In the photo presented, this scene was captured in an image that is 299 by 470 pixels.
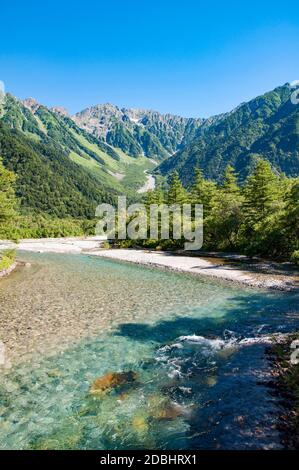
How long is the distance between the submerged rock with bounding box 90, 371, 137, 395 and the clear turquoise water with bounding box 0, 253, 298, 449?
0.98 ft

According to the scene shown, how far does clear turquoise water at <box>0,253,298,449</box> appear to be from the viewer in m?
9.55

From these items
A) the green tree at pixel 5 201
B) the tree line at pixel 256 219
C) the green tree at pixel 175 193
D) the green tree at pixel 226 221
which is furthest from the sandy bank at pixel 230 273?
the green tree at pixel 175 193

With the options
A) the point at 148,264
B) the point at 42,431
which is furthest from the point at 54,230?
the point at 42,431

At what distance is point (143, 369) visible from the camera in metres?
14.1

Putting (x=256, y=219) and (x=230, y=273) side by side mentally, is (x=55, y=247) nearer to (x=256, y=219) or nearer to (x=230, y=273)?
(x=256, y=219)

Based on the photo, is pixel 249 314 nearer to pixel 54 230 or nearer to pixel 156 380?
pixel 156 380

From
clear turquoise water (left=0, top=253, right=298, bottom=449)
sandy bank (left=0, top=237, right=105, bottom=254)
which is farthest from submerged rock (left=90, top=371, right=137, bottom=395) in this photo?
sandy bank (left=0, top=237, right=105, bottom=254)

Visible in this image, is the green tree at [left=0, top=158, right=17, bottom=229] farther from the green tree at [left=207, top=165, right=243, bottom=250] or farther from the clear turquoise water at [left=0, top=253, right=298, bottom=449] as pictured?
the green tree at [left=207, top=165, right=243, bottom=250]

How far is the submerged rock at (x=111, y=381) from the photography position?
12.5m

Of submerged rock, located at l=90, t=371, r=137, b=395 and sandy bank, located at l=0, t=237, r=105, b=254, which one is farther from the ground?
sandy bank, located at l=0, t=237, r=105, b=254

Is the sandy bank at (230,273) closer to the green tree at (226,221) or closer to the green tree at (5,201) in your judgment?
the green tree at (226,221)

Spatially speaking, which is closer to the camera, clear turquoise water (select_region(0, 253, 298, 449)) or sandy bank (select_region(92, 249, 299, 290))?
clear turquoise water (select_region(0, 253, 298, 449))

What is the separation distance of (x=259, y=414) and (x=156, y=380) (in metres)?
4.25
